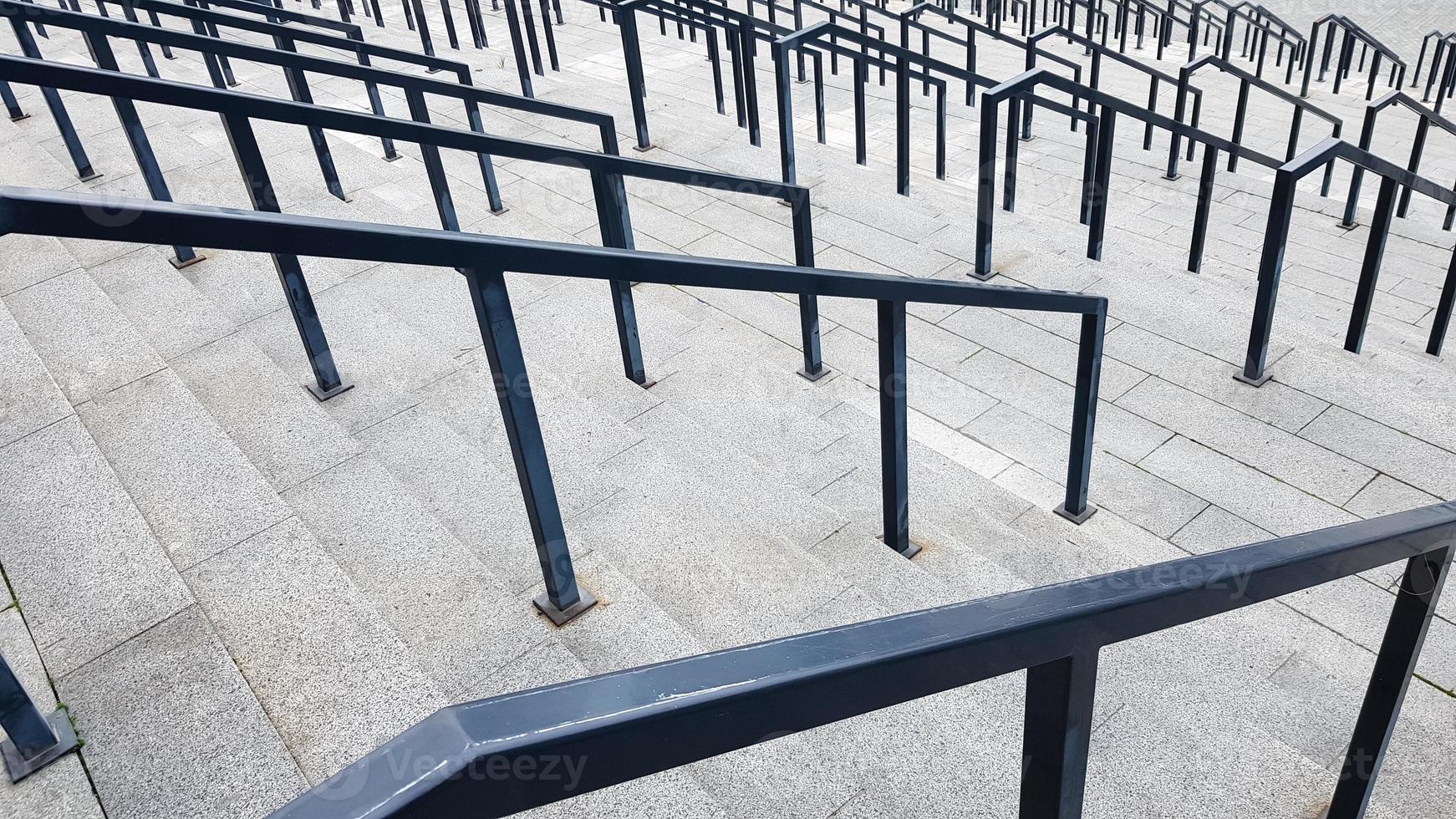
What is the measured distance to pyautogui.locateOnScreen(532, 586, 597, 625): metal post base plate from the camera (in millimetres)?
2494

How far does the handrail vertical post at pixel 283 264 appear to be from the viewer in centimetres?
293

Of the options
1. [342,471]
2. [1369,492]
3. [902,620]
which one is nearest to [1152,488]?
[1369,492]

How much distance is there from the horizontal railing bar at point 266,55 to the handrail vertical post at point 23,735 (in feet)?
7.88

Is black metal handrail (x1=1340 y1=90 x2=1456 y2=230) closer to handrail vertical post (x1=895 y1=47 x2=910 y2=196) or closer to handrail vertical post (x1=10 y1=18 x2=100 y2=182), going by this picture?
handrail vertical post (x1=895 y1=47 x2=910 y2=196)

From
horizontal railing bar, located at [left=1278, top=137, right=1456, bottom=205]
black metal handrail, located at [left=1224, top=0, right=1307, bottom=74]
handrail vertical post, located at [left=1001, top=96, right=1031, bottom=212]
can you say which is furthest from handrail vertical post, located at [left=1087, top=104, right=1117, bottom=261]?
black metal handrail, located at [left=1224, top=0, right=1307, bottom=74]

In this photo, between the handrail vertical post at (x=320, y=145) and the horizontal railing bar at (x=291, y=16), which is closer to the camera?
the handrail vertical post at (x=320, y=145)

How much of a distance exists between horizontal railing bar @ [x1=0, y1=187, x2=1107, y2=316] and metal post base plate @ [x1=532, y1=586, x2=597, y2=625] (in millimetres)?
883

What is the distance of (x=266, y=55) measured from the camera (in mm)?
3668

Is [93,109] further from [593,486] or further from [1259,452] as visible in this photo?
[1259,452]

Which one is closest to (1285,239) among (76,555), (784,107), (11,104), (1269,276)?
(1269,276)

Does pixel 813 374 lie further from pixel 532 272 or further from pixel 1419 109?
pixel 1419 109

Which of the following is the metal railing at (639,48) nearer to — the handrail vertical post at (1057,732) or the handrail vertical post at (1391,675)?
the handrail vertical post at (1391,675)

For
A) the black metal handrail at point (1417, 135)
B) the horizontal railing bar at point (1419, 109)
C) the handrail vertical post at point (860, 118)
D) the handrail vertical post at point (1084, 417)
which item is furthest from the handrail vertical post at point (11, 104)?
the horizontal railing bar at point (1419, 109)

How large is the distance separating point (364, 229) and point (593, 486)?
4.74ft
